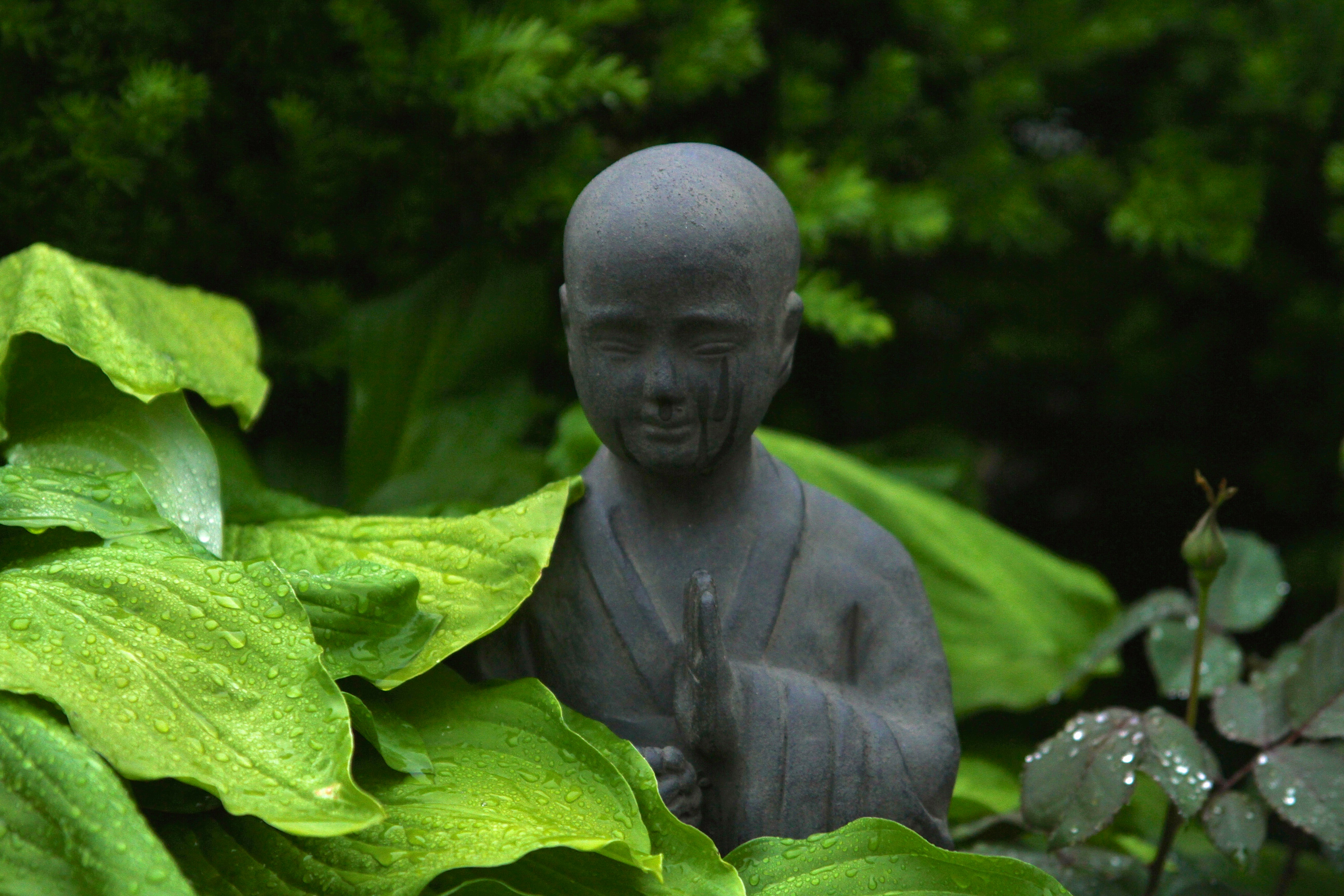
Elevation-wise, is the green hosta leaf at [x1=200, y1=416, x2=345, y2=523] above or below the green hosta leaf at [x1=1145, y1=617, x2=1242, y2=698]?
above

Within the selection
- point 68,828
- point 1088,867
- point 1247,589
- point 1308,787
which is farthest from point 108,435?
point 1247,589

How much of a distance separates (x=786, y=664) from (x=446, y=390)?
95 cm

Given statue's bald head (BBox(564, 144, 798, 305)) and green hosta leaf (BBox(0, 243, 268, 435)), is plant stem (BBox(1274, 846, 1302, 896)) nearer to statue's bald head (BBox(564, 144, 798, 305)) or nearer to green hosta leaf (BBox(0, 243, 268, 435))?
statue's bald head (BBox(564, 144, 798, 305))

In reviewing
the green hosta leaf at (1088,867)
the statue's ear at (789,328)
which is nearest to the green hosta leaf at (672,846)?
the statue's ear at (789,328)

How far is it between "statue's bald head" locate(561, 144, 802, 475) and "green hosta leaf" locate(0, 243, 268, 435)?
46cm

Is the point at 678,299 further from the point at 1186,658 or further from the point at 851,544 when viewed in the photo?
the point at 1186,658

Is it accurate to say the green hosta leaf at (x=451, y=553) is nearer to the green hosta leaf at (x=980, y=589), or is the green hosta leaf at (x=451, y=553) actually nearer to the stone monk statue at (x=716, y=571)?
the stone monk statue at (x=716, y=571)

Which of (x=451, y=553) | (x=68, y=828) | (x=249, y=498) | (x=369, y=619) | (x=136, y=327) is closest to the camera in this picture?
(x=68, y=828)

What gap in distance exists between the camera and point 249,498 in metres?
1.49

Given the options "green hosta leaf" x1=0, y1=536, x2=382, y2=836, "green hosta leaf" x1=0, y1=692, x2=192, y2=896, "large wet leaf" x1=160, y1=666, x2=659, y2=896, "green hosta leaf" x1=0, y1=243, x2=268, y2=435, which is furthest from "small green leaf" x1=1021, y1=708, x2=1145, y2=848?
"green hosta leaf" x1=0, y1=243, x2=268, y2=435

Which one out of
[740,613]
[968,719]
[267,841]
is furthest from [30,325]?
[968,719]

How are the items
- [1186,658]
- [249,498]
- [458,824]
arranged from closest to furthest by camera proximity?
[458,824], [249,498], [1186,658]

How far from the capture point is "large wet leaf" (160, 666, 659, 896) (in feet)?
3.21

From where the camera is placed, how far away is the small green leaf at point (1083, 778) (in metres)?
1.26
